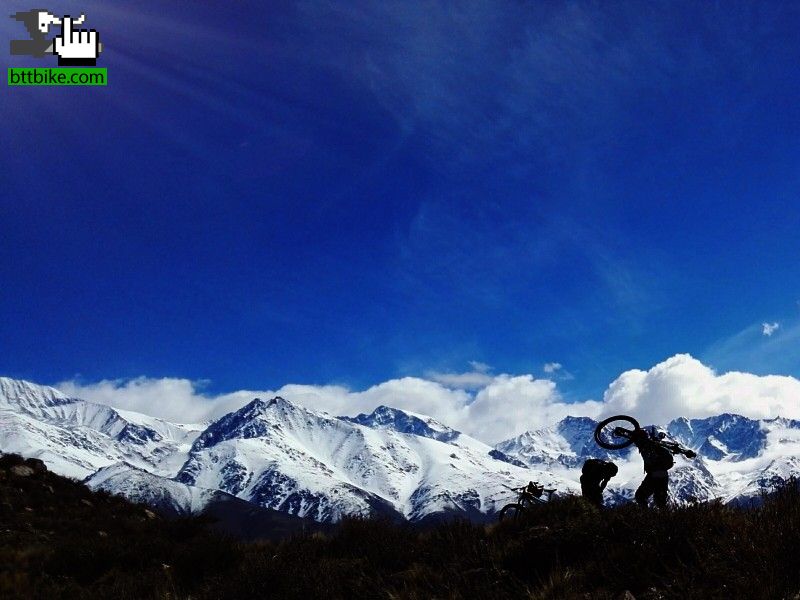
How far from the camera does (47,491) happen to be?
21.5 meters

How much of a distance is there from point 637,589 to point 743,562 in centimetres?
125

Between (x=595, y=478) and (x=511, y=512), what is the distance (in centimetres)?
204

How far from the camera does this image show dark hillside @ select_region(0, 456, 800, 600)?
6.52 meters

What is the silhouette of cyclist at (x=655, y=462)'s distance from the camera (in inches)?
400

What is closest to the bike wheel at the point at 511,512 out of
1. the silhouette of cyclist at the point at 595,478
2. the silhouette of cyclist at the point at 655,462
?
the silhouette of cyclist at the point at 595,478

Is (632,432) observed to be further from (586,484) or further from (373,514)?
(373,514)

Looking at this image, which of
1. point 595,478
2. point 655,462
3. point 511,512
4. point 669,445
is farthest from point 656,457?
point 511,512

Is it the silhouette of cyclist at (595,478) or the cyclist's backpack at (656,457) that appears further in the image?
the silhouette of cyclist at (595,478)

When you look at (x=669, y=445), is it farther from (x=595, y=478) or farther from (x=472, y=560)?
(x=472, y=560)

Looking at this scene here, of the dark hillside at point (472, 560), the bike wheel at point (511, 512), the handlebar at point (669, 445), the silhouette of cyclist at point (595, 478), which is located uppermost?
the handlebar at point (669, 445)

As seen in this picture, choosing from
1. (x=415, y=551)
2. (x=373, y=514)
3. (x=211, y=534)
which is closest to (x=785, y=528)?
(x=415, y=551)

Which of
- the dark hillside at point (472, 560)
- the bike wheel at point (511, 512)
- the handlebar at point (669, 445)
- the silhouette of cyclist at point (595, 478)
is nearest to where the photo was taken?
the dark hillside at point (472, 560)

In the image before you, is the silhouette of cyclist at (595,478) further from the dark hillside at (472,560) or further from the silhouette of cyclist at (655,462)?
the silhouette of cyclist at (655,462)

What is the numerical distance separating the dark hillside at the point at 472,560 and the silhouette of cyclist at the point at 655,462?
1.23 m
